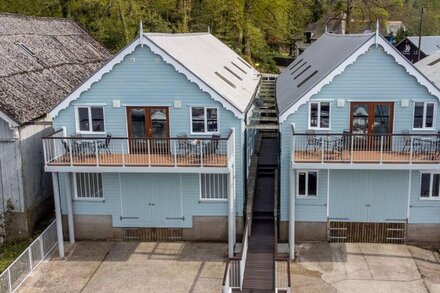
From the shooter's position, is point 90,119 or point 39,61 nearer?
point 90,119

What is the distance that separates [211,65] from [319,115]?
22.6 ft

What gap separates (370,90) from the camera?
20141 millimetres

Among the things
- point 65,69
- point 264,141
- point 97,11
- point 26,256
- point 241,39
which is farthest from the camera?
point 241,39

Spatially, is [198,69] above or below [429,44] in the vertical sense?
below

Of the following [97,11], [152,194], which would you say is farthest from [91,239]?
[97,11]

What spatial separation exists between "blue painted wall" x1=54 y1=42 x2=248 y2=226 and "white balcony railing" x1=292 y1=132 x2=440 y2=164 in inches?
111

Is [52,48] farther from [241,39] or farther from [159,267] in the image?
[241,39]

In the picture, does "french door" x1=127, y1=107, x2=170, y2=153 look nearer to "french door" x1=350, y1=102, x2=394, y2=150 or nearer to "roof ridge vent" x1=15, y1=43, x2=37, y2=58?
"french door" x1=350, y1=102, x2=394, y2=150

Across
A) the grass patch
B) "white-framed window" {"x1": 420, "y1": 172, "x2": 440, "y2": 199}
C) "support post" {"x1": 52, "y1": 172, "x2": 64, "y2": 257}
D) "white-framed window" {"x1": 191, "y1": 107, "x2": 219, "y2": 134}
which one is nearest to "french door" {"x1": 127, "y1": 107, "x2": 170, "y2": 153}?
"white-framed window" {"x1": 191, "y1": 107, "x2": 219, "y2": 134}

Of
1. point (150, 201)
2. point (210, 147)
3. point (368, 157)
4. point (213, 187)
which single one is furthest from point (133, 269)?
point (368, 157)

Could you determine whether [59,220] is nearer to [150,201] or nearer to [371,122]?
[150,201]

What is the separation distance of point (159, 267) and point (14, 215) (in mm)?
7543

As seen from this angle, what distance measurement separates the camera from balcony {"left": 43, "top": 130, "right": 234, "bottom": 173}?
765 inches

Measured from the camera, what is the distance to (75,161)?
20031 millimetres
